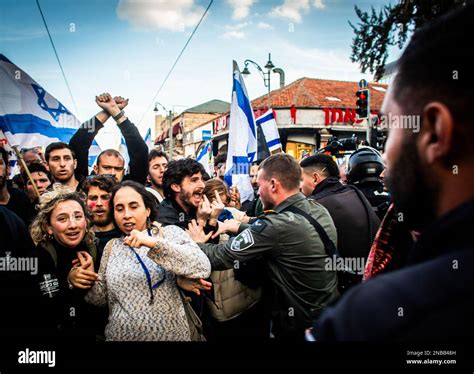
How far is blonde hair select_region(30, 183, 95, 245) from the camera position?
246cm

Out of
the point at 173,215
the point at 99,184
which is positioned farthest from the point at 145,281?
the point at 99,184

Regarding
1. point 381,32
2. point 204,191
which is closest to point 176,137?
point 381,32

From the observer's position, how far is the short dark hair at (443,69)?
0.68m

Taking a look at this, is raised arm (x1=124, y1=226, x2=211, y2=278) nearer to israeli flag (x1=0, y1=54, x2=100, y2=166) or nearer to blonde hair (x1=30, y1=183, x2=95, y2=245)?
blonde hair (x1=30, y1=183, x2=95, y2=245)

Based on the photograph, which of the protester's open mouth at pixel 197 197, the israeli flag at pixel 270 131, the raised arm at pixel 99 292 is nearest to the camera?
the raised arm at pixel 99 292

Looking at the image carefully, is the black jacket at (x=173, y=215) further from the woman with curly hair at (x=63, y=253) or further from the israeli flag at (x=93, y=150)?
the israeli flag at (x=93, y=150)

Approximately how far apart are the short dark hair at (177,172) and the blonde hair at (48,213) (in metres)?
0.82

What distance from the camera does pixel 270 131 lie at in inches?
209

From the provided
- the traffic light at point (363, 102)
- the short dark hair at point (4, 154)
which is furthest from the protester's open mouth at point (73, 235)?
the traffic light at point (363, 102)

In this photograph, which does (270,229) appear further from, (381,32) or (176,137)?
(176,137)

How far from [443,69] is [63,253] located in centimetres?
240

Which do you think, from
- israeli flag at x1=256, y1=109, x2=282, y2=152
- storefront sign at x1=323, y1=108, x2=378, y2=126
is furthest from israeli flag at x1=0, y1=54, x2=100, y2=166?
storefront sign at x1=323, y1=108, x2=378, y2=126

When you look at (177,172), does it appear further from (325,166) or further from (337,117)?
(337,117)

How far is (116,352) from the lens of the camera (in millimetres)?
1776
